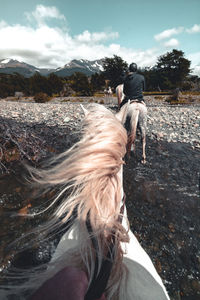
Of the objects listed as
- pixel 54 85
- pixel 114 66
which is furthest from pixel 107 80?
pixel 54 85

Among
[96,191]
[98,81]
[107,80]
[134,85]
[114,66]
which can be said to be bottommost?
[96,191]

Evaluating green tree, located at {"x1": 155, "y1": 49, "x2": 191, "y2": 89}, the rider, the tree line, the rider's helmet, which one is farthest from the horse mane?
green tree, located at {"x1": 155, "y1": 49, "x2": 191, "y2": 89}

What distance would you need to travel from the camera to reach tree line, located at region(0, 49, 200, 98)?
119ft

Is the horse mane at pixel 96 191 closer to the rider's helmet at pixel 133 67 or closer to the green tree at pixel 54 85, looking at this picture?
the rider's helmet at pixel 133 67

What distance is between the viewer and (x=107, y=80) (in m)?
43.0

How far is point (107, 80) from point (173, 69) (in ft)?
59.3

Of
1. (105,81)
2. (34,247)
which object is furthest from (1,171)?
(105,81)

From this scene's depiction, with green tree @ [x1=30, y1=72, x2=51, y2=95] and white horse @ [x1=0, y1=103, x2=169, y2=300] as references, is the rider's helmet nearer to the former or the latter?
white horse @ [x1=0, y1=103, x2=169, y2=300]

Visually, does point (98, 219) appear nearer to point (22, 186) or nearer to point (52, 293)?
point (52, 293)

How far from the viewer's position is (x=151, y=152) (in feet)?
19.7

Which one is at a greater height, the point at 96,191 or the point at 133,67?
the point at 133,67

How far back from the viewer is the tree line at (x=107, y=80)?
36.1 m

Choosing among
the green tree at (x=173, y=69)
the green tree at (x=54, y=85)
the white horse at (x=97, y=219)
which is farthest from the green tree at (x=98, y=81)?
the white horse at (x=97, y=219)

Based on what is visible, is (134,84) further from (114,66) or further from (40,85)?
(40,85)
